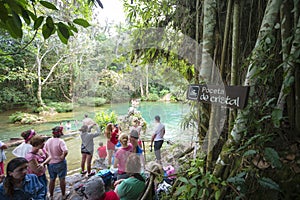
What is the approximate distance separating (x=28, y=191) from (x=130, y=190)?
0.80 meters

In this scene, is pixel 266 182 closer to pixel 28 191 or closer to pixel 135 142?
pixel 135 142

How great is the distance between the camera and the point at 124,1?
6.62 ft

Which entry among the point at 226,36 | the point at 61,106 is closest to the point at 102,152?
the point at 226,36

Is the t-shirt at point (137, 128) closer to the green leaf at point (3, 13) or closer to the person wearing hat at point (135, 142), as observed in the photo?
the person wearing hat at point (135, 142)

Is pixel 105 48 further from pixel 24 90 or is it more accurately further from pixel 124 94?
pixel 24 90

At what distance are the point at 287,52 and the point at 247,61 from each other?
0.18 metres

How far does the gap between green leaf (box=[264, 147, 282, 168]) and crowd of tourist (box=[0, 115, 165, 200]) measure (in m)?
1.08

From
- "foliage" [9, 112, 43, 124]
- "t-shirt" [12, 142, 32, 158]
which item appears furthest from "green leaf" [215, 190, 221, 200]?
"foliage" [9, 112, 43, 124]

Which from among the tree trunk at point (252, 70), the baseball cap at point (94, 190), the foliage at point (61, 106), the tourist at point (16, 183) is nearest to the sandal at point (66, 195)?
the tourist at point (16, 183)

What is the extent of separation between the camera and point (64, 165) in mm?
2402

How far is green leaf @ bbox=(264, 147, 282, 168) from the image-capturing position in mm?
841

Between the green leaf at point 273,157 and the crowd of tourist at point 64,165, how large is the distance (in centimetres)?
108

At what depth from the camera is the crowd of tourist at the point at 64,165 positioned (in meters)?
1.42

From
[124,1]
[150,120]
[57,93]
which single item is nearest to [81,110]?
[150,120]
